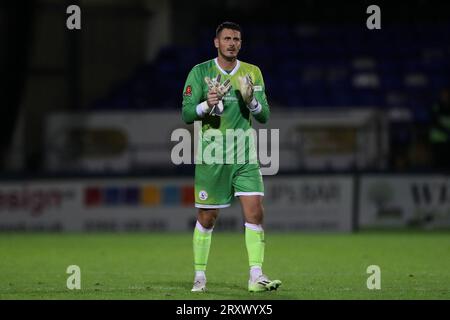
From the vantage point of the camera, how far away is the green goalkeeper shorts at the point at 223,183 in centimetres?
962

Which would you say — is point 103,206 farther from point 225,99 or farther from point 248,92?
point 248,92

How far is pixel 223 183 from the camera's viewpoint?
966 cm

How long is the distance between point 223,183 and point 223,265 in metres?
3.19

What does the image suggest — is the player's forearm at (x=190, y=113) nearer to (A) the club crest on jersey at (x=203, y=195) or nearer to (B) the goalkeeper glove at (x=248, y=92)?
(B) the goalkeeper glove at (x=248, y=92)

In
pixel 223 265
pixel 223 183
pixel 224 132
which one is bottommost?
pixel 223 265

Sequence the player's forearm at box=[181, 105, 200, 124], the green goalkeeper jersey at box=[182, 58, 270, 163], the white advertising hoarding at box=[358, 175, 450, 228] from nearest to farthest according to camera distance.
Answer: the player's forearm at box=[181, 105, 200, 124] < the green goalkeeper jersey at box=[182, 58, 270, 163] < the white advertising hoarding at box=[358, 175, 450, 228]

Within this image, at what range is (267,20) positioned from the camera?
88.5 ft

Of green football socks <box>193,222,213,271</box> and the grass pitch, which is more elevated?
green football socks <box>193,222,213,271</box>

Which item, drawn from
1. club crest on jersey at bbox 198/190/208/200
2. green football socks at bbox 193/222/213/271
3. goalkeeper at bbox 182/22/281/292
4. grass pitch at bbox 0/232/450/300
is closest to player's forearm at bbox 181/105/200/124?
goalkeeper at bbox 182/22/281/292

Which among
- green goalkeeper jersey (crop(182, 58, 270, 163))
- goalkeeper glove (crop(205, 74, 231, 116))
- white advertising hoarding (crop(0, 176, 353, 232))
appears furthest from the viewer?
white advertising hoarding (crop(0, 176, 353, 232))

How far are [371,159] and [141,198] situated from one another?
4230mm

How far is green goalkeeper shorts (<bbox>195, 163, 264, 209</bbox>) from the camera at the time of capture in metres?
9.62

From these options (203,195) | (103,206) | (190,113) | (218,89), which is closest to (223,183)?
(203,195)

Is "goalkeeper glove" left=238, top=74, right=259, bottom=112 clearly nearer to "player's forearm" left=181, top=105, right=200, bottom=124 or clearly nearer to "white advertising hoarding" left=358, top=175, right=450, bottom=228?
"player's forearm" left=181, top=105, right=200, bottom=124
